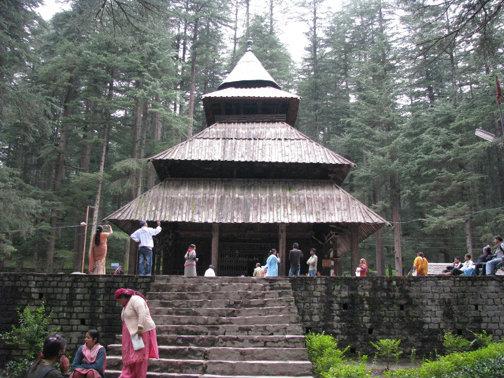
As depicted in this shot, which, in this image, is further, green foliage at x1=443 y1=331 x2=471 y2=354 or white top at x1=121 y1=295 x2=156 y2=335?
green foliage at x1=443 y1=331 x2=471 y2=354

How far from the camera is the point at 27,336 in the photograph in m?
10.6

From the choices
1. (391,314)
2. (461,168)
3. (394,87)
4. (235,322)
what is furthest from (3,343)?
(394,87)

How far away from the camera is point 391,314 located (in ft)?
36.8

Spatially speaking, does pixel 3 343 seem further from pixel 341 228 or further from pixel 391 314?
pixel 341 228

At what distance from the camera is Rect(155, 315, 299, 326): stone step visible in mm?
9656

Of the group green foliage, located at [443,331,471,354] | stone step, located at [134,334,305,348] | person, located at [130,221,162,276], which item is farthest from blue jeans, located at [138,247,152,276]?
green foliage, located at [443,331,471,354]

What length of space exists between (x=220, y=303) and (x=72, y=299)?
3.82 meters

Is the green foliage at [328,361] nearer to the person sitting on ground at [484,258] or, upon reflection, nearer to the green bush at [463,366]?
the green bush at [463,366]

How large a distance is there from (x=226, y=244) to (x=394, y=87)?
745 inches

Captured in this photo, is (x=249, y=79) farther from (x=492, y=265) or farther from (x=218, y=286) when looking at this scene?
(x=492, y=265)

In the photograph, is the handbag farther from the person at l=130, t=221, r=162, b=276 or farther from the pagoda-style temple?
the pagoda-style temple

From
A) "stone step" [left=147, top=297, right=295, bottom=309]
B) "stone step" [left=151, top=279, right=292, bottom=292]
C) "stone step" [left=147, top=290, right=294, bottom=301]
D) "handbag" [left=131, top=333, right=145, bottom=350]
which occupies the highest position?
"stone step" [left=151, top=279, right=292, bottom=292]

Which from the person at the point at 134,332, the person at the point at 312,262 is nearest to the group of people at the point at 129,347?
the person at the point at 134,332

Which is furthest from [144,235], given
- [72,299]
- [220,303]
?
[220,303]
